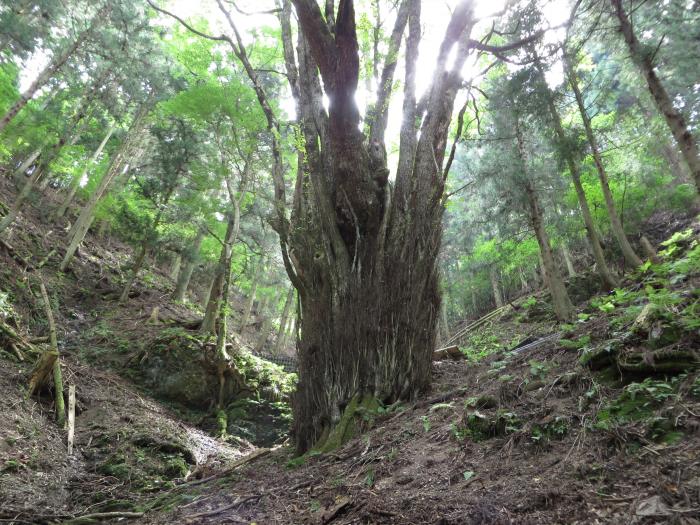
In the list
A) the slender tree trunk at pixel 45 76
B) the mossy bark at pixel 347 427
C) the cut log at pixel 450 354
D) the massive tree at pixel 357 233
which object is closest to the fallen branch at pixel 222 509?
the mossy bark at pixel 347 427

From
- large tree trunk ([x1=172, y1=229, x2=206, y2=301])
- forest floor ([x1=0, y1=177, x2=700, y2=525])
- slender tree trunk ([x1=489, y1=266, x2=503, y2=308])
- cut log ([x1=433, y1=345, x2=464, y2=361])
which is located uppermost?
slender tree trunk ([x1=489, y1=266, x2=503, y2=308])

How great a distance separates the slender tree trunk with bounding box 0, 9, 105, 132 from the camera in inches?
399

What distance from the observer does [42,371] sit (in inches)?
219

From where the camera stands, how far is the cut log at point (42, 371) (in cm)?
546

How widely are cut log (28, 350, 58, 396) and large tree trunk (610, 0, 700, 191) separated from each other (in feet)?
29.5

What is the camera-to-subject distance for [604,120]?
48.5 feet

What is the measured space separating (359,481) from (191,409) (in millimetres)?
7048

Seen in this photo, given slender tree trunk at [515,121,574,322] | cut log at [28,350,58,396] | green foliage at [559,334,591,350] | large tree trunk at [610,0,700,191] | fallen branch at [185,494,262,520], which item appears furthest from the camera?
slender tree trunk at [515,121,574,322]

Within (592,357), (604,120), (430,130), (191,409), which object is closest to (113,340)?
(191,409)

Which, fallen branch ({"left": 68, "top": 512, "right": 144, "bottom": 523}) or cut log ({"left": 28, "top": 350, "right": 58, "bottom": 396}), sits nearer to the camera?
fallen branch ({"left": 68, "top": 512, "right": 144, "bottom": 523})

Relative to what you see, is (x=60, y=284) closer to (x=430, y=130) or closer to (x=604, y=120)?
(x=430, y=130)

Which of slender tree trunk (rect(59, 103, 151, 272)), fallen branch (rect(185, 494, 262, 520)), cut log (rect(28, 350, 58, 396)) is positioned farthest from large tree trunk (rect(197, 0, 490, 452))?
slender tree trunk (rect(59, 103, 151, 272))

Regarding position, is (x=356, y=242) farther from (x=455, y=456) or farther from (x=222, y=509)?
(x=222, y=509)

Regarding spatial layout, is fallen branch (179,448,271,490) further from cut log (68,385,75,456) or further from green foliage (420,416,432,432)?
green foliage (420,416,432,432)
